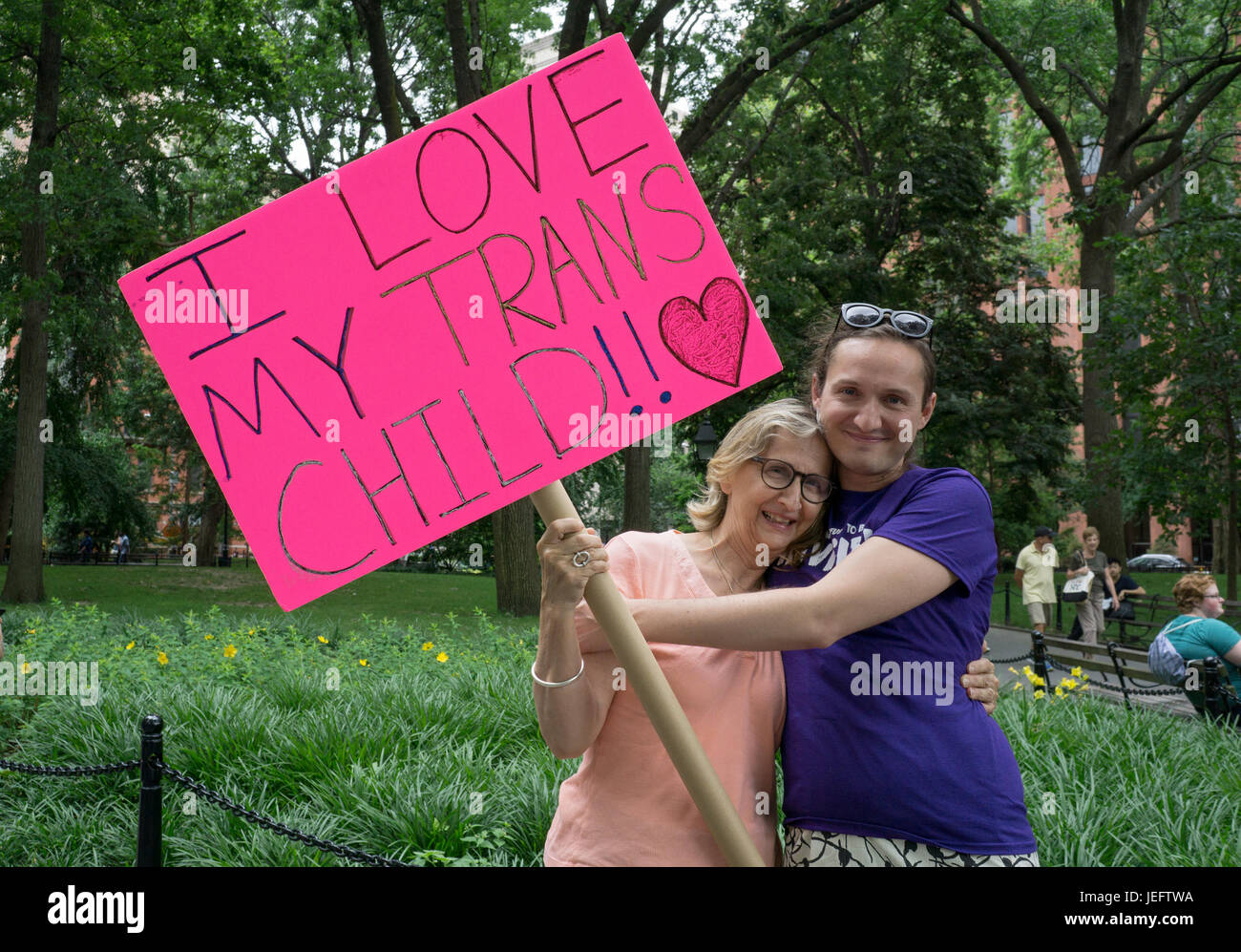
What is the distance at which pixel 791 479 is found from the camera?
6.97 feet

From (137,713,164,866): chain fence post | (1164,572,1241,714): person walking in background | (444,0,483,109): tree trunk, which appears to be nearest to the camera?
(137,713,164,866): chain fence post

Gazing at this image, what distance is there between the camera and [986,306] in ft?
80.3

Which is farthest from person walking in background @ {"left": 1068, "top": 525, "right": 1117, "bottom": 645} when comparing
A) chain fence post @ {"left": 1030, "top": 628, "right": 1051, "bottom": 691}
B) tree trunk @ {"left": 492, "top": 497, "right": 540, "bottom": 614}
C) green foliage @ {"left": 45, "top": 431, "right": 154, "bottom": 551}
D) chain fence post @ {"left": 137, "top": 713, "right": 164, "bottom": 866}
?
green foliage @ {"left": 45, "top": 431, "right": 154, "bottom": 551}

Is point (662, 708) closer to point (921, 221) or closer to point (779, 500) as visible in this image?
point (779, 500)

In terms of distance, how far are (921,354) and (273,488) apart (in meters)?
1.30

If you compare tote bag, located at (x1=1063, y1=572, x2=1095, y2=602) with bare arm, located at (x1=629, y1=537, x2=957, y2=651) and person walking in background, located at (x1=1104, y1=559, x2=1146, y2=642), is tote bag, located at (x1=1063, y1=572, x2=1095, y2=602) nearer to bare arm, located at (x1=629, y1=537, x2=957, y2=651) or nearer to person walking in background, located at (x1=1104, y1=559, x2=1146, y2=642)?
person walking in background, located at (x1=1104, y1=559, x2=1146, y2=642)

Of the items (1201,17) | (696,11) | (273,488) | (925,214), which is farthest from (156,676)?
(1201,17)

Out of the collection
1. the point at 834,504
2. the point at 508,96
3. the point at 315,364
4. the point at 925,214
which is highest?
the point at 925,214

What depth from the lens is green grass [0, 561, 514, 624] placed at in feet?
54.7

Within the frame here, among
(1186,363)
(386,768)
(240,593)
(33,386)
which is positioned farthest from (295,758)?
(240,593)

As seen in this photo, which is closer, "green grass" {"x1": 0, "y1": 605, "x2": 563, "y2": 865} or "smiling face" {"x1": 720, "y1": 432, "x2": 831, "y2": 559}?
"smiling face" {"x1": 720, "y1": 432, "x2": 831, "y2": 559}

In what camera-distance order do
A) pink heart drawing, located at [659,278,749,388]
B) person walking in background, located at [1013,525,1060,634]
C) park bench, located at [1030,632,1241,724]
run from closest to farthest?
pink heart drawing, located at [659,278,749,388] < park bench, located at [1030,632,1241,724] < person walking in background, located at [1013,525,1060,634]

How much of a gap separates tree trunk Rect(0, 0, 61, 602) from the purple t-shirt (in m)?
16.1
